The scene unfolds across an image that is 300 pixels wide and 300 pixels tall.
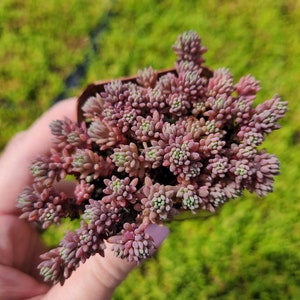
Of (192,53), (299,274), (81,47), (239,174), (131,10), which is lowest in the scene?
(299,274)

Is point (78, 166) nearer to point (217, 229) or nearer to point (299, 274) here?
point (217, 229)

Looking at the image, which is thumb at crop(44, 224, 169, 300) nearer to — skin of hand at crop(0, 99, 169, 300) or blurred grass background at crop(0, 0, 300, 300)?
skin of hand at crop(0, 99, 169, 300)

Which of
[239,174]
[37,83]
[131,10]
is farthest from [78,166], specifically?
[131,10]

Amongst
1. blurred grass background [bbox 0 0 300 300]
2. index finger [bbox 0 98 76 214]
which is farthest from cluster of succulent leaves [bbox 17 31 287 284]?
blurred grass background [bbox 0 0 300 300]

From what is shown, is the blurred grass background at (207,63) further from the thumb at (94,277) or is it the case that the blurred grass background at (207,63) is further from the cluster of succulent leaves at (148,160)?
the cluster of succulent leaves at (148,160)

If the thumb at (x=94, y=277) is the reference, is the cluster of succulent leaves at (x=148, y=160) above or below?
above

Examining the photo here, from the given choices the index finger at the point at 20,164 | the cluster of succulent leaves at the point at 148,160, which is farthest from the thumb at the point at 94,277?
the index finger at the point at 20,164
